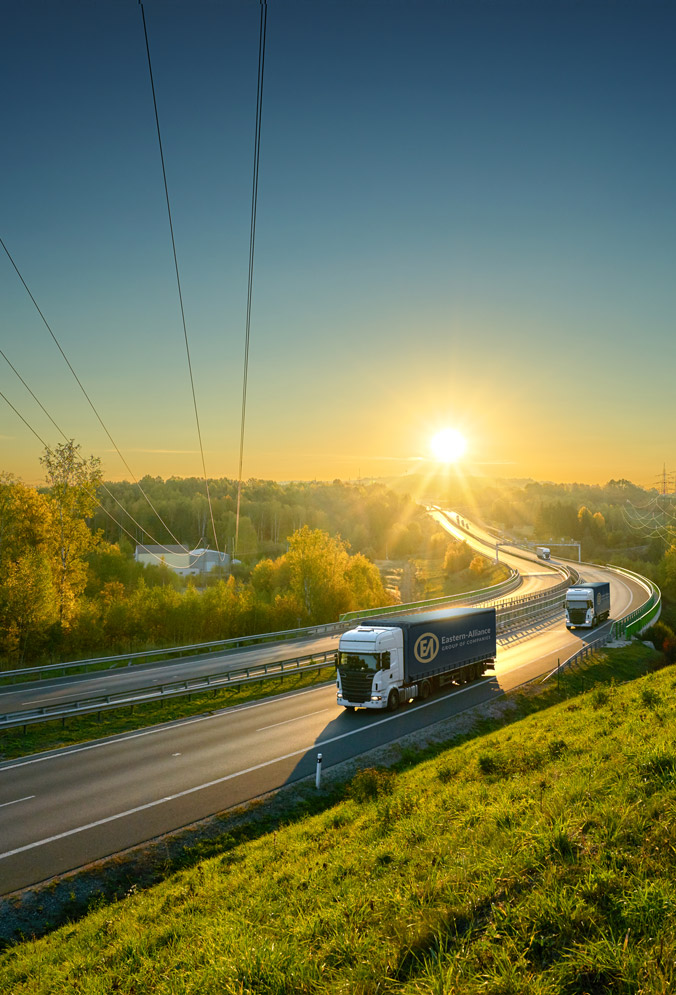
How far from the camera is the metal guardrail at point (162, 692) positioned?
2372cm

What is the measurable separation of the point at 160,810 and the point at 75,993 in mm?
8651

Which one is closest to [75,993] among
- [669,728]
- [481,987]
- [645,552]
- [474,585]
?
[481,987]

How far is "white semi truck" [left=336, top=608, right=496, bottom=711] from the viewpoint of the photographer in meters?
26.4

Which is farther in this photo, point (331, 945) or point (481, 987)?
point (331, 945)

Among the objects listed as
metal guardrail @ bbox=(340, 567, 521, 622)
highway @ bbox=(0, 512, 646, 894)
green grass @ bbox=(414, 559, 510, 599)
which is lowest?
green grass @ bbox=(414, 559, 510, 599)

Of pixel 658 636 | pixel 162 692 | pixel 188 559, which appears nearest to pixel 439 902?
pixel 162 692

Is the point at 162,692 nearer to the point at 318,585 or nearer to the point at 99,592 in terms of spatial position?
the point at 99,592

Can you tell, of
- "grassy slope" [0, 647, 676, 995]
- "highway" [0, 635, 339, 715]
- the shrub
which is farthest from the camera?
the shrub

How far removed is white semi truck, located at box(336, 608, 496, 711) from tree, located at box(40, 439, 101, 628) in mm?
28089

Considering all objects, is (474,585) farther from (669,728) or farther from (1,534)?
(669,728)

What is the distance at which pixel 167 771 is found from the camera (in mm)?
19062

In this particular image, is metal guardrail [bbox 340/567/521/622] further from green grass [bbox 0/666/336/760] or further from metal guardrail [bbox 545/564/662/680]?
green grass [bbox 0/666/336/760]

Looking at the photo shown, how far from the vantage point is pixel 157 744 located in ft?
72.8

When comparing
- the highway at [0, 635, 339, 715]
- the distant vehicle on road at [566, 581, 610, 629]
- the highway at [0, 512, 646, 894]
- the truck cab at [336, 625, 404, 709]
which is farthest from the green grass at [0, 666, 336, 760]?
the distant vehicle on road at [566, 581, 610, 629]
